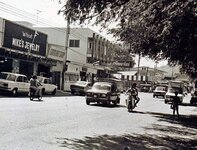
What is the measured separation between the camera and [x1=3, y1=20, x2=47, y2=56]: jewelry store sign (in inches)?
1463

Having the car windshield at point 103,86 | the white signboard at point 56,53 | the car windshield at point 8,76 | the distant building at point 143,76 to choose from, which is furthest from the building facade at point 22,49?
the distant building at point 143,76

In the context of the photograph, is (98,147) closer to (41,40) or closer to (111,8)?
(111,8)

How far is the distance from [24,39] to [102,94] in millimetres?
15353

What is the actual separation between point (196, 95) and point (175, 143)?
33333 millimetres

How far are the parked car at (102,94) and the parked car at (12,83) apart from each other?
Result: 6.31m

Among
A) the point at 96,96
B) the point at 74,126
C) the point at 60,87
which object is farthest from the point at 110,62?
the point at 74,126

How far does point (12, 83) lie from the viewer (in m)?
30.7

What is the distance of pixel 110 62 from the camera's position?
3445 inches

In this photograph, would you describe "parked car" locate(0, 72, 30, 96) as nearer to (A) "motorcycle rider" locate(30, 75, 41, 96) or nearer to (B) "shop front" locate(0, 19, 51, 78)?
(A) "motorcycle rider" locate(30, 75, 41, 96)

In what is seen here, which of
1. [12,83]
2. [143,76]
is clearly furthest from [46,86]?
[143,76]

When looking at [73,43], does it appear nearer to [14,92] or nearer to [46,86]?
[46,86]

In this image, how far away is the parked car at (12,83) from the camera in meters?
30.6

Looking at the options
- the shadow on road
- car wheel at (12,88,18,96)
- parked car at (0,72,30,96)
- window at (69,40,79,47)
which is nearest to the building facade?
parked car at (0,72,30,96)

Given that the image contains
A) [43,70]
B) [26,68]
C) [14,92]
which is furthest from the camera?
[43,70]
